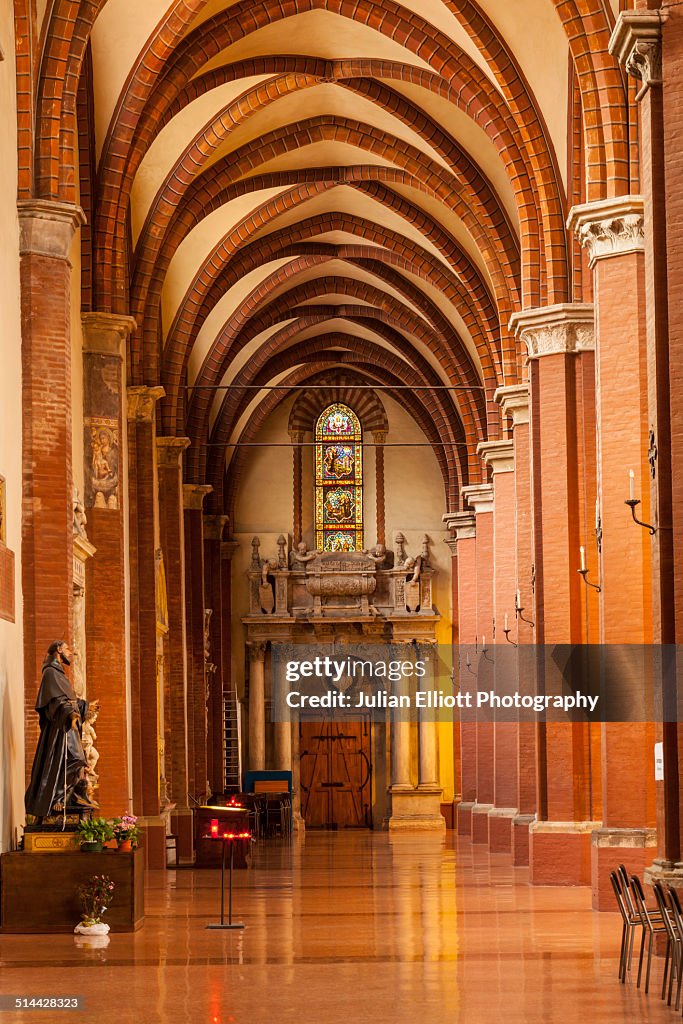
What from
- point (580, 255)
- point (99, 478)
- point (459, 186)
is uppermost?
point (459, 186)

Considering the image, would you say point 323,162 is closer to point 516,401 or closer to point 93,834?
point 516,401

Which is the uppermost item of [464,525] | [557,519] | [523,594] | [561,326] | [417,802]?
[561,326]

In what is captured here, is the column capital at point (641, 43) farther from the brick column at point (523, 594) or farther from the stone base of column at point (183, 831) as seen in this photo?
the stone base of column at point (183, 831)

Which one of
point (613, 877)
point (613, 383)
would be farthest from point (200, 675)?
point (613, 877)

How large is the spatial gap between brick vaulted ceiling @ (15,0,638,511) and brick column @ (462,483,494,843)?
78.6 inches

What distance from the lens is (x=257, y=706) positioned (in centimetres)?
3719

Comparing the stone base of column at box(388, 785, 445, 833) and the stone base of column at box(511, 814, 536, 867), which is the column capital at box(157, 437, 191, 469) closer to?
the stone base of column at box(511, 814, 536, 867)

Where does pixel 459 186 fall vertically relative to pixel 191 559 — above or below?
above

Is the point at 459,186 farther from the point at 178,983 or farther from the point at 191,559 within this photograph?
the point at 178,983

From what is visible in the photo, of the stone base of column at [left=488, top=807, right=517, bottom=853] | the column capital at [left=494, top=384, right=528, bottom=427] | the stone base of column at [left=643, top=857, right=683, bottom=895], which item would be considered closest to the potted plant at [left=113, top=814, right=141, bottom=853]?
the stone base of column at [left=643, top=857, right=683, bottom=895]

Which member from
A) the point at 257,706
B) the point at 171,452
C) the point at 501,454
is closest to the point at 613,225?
the point at 501,454

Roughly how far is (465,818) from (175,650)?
8377mm

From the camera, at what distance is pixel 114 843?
13656mm

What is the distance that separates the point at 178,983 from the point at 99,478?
9880mm
